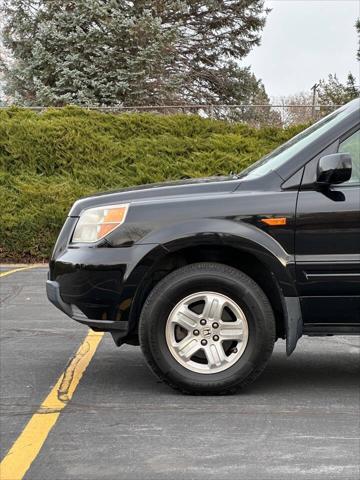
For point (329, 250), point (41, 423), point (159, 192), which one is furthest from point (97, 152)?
point (41, 423)

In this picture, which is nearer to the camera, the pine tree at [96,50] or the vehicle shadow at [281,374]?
the vehicle shadow at [281,374]

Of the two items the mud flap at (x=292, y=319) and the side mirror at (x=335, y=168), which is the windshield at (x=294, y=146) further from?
the mud flap at (x=292, y=319)

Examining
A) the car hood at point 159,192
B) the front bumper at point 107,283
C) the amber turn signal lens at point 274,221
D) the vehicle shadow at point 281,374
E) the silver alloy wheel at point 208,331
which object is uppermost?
the car hood at point 159,192

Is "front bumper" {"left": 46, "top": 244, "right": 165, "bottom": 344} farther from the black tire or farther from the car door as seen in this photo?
the car door

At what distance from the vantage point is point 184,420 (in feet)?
13.0

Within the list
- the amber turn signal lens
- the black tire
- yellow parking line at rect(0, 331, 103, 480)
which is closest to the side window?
the amber turn signal lens

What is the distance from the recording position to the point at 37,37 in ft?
70.0

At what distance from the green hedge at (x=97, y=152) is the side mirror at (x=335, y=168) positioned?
32.7 ft

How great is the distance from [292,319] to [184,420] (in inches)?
37.9

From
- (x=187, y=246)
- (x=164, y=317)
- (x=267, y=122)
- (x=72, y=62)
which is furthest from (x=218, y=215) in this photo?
(x=72, y=62)

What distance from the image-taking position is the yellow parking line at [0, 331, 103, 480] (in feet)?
10.8

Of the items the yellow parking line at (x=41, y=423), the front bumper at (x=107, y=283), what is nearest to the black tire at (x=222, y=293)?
the front bumper at (x=107, y=283)

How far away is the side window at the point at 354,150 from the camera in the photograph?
175 inches

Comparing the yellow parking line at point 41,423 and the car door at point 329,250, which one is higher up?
the car door at point 329,250
